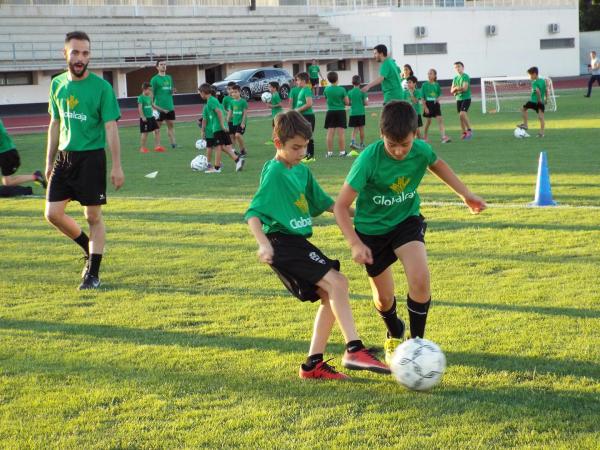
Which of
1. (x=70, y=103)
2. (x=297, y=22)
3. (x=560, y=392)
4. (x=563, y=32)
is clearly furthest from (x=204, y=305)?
(x=563, y=32)

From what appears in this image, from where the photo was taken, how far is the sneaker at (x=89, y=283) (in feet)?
24.1

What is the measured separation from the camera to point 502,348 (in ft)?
17.2

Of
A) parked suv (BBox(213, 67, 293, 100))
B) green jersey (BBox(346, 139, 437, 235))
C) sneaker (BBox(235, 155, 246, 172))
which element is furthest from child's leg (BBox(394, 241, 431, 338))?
parked suv (BBox(213, 67, 293, 100))

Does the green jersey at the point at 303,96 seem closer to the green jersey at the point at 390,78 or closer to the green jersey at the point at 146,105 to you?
the green jersey at the point at 390,78

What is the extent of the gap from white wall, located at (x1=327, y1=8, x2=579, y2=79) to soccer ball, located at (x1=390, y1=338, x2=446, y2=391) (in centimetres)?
4634

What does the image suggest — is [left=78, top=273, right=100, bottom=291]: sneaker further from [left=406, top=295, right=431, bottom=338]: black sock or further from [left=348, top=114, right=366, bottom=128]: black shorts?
[left=348, top=114, right=366, bottom=128]: black shorts

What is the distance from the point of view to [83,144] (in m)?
7.27

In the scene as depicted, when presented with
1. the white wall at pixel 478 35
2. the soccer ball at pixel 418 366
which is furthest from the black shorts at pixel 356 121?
the white wall at pixel 478 35

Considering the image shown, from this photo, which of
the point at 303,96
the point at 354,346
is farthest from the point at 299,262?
the point at 303,96

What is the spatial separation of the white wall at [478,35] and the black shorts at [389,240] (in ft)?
150

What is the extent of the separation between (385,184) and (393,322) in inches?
35.6

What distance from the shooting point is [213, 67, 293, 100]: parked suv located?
129 ft

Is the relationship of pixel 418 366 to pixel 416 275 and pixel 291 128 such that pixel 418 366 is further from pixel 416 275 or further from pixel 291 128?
pixel 291 128

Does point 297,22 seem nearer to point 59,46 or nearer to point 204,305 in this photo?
point 59,46
